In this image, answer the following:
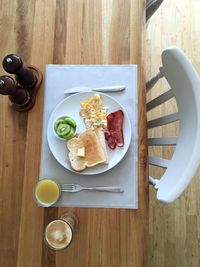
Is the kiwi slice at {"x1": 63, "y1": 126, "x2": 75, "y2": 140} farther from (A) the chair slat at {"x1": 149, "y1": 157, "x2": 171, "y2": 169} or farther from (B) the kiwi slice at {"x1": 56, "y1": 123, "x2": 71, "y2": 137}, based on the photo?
(A) the chair slat at {"x1": 149, "y1": 157, "x2": 171, "y2": 169}

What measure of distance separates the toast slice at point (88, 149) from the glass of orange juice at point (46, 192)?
0.07 meters

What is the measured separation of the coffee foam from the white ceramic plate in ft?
0.47

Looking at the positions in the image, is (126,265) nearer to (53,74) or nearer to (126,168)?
(126,168)

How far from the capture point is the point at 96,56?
83cm

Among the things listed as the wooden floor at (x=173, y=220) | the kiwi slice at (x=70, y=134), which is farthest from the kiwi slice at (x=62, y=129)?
the wooden floor at (x=173, y=220)

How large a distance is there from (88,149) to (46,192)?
160 millimetres

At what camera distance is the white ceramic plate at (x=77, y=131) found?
75 cm

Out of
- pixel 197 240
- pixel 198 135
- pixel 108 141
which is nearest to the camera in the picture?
pixel 198 135

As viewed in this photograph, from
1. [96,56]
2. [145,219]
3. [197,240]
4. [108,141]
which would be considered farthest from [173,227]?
[96,56]

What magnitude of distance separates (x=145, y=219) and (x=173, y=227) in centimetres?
77

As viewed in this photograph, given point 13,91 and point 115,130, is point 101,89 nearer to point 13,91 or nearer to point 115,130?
point 115,130

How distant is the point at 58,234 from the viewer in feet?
2.23

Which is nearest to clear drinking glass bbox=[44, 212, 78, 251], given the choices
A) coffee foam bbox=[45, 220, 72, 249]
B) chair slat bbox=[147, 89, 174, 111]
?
coffee foam bbox=[45, 220, 72, 249]

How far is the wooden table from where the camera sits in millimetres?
726
